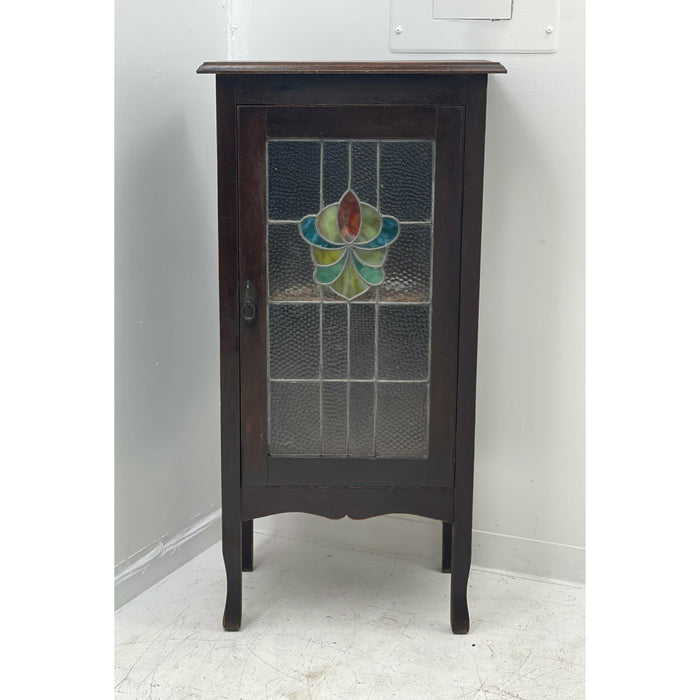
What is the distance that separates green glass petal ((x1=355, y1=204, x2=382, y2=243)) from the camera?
1567 mm

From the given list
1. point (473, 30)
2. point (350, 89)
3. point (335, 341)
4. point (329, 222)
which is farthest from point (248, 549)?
point (473, 30)

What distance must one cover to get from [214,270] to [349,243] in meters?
0.61

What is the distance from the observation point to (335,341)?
5.27ft

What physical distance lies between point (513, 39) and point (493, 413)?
88cm

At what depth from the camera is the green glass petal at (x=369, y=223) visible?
157cm

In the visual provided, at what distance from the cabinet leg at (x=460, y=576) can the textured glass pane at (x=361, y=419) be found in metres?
0.25

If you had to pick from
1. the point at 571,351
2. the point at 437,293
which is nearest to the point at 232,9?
the point at 437,293

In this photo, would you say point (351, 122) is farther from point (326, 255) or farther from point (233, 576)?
point (233, 576)

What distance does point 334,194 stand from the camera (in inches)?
61.6

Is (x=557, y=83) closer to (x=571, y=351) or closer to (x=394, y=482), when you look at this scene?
(x=571, y=351)

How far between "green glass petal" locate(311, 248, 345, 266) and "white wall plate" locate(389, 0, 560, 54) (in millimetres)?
597

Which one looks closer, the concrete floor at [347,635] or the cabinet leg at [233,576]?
the concrete floor at [347,635]

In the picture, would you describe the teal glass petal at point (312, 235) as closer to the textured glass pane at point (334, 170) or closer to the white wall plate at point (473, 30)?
the textured glass pane at point (334, 170)

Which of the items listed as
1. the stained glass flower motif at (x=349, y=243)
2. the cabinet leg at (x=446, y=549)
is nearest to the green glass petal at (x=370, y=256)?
the stained glass flower motif at (x=349, y=243)
